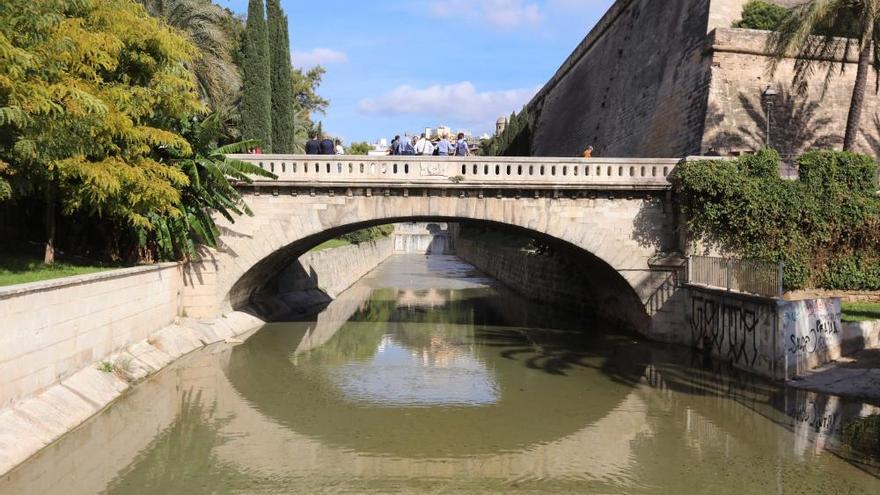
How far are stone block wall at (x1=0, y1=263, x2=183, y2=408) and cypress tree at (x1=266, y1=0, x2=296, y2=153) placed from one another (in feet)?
39.4

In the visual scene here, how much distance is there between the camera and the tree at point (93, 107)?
10922 mm

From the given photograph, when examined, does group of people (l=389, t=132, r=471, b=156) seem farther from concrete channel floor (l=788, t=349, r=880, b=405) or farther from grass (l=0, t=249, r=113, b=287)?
concrete channel floor (l=788, t=349, r=880, b=405)

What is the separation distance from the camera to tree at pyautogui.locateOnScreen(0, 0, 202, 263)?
1092cm

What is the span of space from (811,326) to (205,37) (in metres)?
22.8

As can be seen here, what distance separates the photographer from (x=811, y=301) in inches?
545

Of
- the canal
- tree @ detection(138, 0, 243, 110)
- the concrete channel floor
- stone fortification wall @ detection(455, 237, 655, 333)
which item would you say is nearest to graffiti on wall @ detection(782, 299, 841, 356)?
the concrete channel floor

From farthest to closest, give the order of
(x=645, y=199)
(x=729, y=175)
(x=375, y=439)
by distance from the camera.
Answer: (x=645, y=199), (x=729, y=175), (x=375, y=439)

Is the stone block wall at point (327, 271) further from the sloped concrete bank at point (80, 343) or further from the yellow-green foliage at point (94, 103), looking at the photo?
the yellow-green foliage at point (94, 103)

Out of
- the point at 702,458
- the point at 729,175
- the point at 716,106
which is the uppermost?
the point at 716,106

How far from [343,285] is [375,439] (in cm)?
2782

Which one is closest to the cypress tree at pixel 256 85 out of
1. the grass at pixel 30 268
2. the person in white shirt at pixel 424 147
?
the person in white shirt at pixel 424 147

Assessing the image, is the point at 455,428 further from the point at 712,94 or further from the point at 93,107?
the point at 712,94

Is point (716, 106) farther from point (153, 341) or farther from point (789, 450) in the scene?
point (153, 341)

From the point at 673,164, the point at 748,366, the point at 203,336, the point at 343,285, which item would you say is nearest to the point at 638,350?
the point at 748,366
